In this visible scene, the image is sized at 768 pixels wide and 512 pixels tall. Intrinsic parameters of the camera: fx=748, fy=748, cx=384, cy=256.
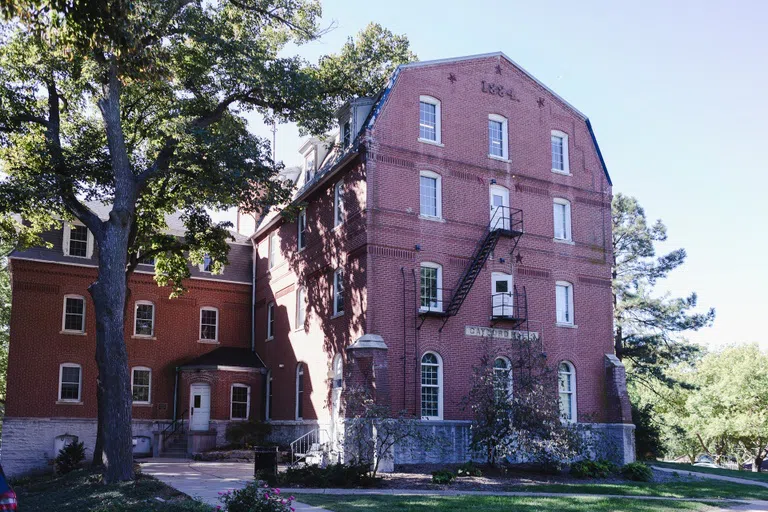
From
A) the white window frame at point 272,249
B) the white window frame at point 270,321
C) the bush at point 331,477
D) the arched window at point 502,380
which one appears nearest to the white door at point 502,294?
the arched window at point 502,380

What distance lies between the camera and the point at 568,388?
2647 centimetres

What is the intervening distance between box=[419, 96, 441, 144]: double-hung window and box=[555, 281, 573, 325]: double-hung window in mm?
6992

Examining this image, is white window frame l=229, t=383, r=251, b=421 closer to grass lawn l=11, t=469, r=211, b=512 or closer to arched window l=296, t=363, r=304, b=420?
arched window l=296, t=363, r=304, b=420

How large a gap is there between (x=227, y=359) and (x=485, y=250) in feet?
44.5

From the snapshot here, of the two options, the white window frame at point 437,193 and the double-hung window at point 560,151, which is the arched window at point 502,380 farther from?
the double-hung window at point 560,151

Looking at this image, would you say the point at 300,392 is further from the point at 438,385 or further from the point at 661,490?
the point at 661,490

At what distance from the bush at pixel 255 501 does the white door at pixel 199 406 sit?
21015 millimetres

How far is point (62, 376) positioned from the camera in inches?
1215

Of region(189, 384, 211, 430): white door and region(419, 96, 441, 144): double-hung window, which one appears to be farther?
region(189, 384, 211, 430): white door

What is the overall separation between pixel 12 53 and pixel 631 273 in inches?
1104

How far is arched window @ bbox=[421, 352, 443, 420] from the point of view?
23375 millimetres

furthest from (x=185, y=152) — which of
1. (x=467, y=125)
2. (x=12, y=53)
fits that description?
(x=467, y=125)

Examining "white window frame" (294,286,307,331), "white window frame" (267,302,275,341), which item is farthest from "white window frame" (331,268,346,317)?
"white window frame" (267,302,275,341)

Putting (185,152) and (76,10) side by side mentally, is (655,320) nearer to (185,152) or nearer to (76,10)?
(185,152)
